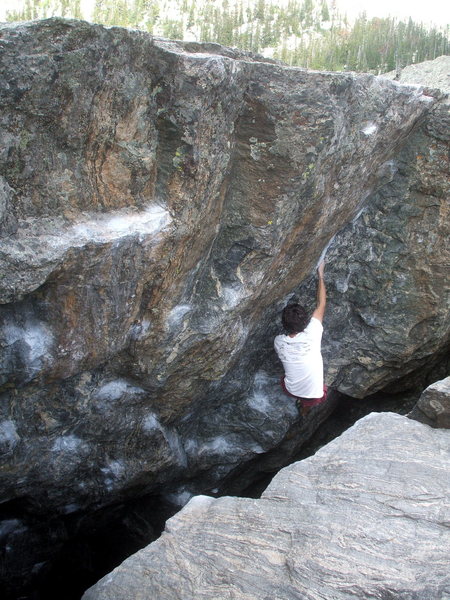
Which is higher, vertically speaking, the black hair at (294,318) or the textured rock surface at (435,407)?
the black hair at (294,318)

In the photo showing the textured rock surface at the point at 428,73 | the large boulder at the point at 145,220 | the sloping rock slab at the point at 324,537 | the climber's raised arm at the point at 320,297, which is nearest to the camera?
the sloping rock slab at the point at 324,537

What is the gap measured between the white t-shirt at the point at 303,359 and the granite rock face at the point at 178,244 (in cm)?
35

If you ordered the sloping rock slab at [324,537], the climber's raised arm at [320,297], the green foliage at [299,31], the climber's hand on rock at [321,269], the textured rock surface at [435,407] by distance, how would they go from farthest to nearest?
the green foliage at [299,31] < the climber's hand on rock at [321,269] < the climber's raised arm at [320,297] < the textured rock surface at [435,407] < the sloping rock slab at [324,537]

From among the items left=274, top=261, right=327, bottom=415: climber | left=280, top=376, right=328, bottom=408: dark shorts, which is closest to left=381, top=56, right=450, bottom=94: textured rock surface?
left=274, top=261, right=327, bottom=415: climber

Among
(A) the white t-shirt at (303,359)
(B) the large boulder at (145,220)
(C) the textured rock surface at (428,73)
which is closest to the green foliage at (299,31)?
(C) the textured rock surface at (428,73)

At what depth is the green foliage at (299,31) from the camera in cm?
1013

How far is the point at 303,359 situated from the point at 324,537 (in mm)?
2359

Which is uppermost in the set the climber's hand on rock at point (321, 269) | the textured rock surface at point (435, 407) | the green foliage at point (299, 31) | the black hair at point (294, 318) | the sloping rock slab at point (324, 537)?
the green foliage at point (299, 31)

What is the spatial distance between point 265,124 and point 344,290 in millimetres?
2414

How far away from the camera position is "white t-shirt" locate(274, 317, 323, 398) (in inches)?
217

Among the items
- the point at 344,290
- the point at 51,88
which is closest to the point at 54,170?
the point at 51,88

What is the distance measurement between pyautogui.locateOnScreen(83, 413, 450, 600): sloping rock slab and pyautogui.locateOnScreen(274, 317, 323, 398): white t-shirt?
145cm

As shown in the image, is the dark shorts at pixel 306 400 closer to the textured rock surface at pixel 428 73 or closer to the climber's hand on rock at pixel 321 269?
the climber's hand on rock at pixel 321 269

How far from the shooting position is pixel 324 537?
338cm
